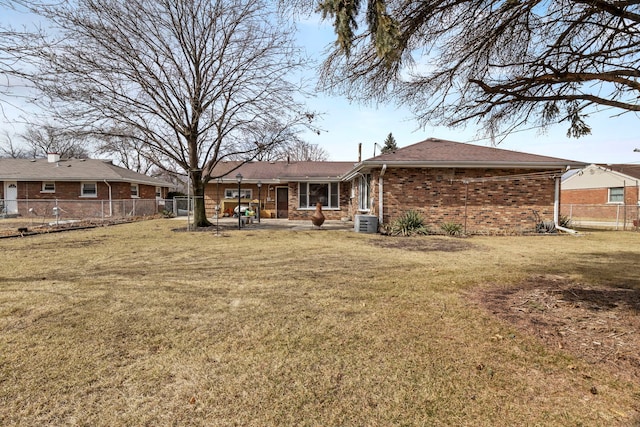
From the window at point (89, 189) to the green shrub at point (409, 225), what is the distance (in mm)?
20834

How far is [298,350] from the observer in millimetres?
3113

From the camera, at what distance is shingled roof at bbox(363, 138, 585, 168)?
42.3 feet

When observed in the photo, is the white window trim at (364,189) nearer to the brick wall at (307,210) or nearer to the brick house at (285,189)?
the brick house at (285,189)

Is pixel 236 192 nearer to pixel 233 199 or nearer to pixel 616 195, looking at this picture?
pixel 233 199

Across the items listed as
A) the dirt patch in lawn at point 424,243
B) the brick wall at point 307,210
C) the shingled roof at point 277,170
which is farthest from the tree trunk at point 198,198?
the dirt patch in lawn at point 424,243

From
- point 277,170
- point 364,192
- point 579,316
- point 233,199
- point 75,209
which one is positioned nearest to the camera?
point 579,316

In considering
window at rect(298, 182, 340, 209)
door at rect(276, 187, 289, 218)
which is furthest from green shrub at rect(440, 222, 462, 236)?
door at rect(276, 187, 289, 218)

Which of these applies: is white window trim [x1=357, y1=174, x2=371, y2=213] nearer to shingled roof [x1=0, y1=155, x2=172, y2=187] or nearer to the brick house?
the brick house

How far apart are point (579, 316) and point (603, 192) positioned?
32272 millimetres

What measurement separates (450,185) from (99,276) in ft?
39.4

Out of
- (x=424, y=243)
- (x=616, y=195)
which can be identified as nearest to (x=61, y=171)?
(x=424, y=243)

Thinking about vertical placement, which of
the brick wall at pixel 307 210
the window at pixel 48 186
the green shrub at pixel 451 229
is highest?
the window at pixel 48 186

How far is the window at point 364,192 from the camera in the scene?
14961 mm

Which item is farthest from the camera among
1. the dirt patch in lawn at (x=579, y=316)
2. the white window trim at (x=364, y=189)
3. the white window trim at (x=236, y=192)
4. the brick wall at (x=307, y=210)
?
the white window trim at (x=236, y=192)
